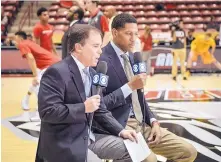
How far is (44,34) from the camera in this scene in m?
6.10

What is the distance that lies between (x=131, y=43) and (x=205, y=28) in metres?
11.0

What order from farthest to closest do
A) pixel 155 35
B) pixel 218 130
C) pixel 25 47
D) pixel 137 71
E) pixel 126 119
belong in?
pixel 155 35 → pixel 25 47 → pixel 218 130 → pixel 126 119 → pixel 137 71

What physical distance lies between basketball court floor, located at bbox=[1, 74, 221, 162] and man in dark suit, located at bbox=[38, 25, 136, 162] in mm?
1812

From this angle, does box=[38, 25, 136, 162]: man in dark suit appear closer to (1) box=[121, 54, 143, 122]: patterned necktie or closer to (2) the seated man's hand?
(2) the seated man's hand

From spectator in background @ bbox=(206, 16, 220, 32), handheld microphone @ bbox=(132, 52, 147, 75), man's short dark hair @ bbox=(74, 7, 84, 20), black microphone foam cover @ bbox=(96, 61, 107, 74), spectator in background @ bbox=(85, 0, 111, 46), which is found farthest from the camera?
spectator in background @ bbox=(206, 16, 220, 32)

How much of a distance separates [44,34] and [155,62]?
540 cm

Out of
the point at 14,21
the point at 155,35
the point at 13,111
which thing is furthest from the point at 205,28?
the point at 13,111

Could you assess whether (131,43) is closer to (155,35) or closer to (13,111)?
(13,111)

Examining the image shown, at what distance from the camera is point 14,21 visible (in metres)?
15.6

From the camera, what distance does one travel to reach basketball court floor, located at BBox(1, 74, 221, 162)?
407cm

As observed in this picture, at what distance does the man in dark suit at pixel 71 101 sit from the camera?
1.96 metres

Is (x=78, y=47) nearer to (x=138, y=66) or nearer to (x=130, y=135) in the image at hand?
(x=138, y=66)

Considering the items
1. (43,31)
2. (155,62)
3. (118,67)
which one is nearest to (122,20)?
(118,67)

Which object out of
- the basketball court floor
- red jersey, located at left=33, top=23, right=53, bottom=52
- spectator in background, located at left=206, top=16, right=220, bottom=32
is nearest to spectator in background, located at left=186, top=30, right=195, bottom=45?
spectator in background, located at left=206, top=16, right=220, bottom=32
